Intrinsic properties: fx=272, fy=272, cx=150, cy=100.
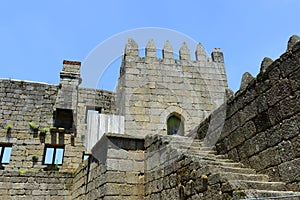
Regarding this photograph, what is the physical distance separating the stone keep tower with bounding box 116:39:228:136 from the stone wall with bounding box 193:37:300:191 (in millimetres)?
3789

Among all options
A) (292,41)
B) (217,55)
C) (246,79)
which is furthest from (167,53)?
(292,41)

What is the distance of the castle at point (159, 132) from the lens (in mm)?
3406

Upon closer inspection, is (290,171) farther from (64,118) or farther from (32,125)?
(32,125)

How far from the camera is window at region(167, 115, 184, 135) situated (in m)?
8.44

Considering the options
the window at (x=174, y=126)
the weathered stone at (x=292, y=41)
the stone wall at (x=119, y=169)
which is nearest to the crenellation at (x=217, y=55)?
the window at (x=174, y=126)

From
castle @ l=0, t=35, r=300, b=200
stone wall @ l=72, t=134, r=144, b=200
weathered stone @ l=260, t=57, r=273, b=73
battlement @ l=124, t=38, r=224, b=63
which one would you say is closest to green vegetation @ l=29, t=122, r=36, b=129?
castle @ l=0, t=35, r=300, b=200

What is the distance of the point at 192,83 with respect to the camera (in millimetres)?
9227

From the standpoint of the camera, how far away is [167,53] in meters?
9.50

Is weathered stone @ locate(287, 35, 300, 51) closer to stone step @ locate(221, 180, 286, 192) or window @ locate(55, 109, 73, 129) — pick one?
stone step @ locate(221, 180, 286, 192)

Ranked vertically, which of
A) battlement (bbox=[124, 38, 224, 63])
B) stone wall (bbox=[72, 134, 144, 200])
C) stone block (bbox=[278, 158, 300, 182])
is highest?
battlement (bbox=[124, 38, 224, 63])

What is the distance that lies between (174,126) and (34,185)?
15.0ft

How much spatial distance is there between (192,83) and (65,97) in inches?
195

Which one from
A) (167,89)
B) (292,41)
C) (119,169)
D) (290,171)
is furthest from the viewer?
(167,89)

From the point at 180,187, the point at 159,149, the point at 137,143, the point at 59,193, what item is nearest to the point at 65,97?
the point at 59,193
